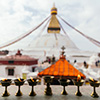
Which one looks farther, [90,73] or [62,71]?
[90,73]

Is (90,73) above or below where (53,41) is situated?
below

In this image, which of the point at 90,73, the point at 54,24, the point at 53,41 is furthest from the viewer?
the point at 54,24

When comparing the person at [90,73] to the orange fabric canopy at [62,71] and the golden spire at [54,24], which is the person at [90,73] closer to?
the orange fabric canopy at [62,71]

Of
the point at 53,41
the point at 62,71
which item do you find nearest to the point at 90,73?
the point at 62,71

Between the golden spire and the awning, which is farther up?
the golden spire

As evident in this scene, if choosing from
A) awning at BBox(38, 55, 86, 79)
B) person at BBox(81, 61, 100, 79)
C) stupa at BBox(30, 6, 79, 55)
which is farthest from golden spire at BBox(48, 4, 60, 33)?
awning at BBox(38, 55, 86, 79)

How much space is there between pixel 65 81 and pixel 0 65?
802 centimetres

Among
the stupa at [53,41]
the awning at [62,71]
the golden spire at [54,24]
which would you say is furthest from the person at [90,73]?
the golden spire at [54,24]

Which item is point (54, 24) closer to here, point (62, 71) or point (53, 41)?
point (53, 41)

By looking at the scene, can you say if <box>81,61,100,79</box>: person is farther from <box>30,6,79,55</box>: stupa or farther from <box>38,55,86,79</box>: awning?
<box>30,6,79,55</box>: stupa

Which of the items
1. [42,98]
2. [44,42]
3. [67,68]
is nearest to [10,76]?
[67,68]

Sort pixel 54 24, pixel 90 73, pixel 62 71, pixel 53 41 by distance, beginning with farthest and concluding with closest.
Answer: pixel 54 24 → pixel 53 41 → pixel 90 73 → pixel 62 71

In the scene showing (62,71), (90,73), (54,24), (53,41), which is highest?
(54,24)

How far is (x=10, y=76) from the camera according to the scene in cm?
835
